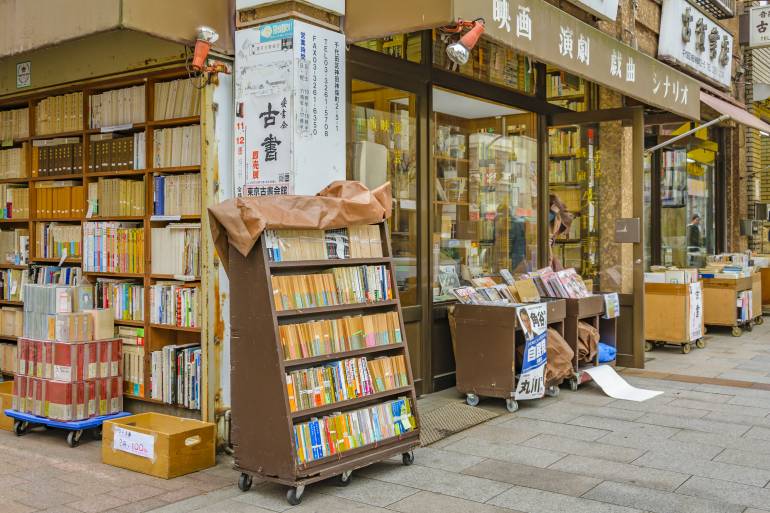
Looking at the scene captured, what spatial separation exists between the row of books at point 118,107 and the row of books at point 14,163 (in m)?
1.10

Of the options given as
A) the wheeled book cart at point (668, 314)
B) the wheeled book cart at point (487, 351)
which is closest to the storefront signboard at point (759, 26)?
the wheeled book cart at point (668, 314)

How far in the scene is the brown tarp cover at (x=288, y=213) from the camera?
15.0 feet

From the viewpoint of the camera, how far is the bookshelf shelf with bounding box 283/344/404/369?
4648 mm

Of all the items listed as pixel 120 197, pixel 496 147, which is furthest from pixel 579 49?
pixel 120 197

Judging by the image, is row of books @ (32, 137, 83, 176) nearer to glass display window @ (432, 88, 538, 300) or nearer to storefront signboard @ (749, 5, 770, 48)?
glass display window @ (432, 88, 538, 300)

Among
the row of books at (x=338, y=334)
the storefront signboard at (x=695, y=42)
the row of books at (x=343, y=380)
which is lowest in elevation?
the row of books at (x=343, y=380)

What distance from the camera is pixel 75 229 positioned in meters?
6.75

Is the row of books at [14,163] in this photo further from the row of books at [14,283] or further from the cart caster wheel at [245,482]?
the cart caster wheel at [245,482]

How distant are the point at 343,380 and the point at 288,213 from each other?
1092 mm

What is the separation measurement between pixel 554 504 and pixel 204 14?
3774 millimetres

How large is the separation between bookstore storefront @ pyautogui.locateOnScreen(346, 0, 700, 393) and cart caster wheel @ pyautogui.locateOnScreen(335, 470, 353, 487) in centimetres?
239

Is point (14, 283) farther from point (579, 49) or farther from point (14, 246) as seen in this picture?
point (579, 49)

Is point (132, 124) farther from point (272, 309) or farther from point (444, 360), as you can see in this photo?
point (444, 360)

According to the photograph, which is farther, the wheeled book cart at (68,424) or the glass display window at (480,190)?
the glass display window at (480,190)
